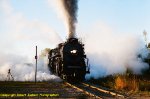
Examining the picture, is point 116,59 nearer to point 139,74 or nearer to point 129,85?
point 139,74

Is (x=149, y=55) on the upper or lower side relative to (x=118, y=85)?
upper

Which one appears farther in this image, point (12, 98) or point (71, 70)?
point (71, 70)

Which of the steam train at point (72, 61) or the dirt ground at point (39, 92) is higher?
the steam train at point (72, 61)

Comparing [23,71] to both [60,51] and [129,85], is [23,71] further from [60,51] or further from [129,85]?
[129,85]

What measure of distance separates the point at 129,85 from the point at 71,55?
24.6ft

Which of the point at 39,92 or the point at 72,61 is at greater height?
the point at 72,61

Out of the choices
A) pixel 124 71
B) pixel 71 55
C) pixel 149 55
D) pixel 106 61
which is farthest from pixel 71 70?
pixel 106 61

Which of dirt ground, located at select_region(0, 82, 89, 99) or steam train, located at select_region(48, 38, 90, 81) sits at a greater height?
steam train, located at select_region(48, 38, 90, 81)

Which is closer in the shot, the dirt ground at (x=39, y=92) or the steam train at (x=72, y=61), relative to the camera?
the dirt ground at (x=39, y=92)

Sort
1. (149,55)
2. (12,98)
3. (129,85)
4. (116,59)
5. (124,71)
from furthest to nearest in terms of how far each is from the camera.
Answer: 1. (116,59)
2. (149,55)
3. (124,71)
4. (129,85)
5. (12,98)

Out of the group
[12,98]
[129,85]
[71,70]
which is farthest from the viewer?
Result: [71,70]

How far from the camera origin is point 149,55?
110 feet

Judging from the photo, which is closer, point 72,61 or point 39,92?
point 39,92

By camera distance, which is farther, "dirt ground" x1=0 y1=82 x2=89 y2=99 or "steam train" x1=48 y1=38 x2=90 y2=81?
"steam train" x1=48 y1=38 x2=90 y2=81
